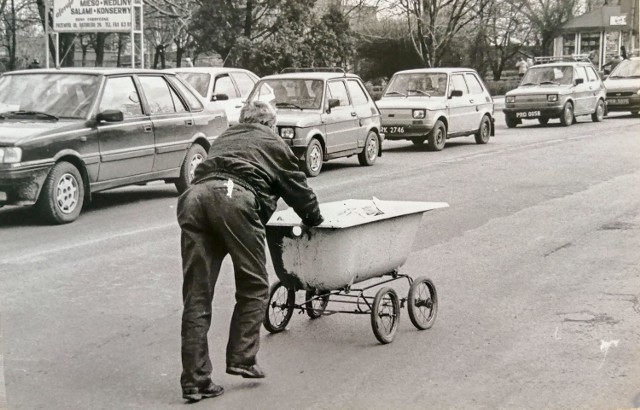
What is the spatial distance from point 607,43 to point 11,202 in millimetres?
33981

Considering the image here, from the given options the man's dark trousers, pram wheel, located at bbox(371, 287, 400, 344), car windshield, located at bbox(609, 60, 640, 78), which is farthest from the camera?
car windshield, located at bbox(609, 60, 640, 78)

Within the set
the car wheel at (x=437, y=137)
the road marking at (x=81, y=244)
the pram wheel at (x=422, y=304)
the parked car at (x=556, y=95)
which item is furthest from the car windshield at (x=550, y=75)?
the pram wheel at (x=422, y=304)

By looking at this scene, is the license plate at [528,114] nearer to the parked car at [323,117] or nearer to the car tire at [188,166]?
the parked car at [323,117]

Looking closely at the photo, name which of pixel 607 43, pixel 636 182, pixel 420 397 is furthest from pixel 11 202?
pixel 607 43

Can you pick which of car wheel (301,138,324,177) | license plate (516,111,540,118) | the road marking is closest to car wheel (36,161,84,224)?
the road marking

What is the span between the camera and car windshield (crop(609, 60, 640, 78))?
2938 centimetres

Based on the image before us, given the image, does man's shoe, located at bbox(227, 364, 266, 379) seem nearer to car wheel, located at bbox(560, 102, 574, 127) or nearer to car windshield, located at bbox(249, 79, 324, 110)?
car windshield, located at bbox(249, 79, 324, 110)

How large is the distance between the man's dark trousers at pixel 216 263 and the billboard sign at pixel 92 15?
580 inches

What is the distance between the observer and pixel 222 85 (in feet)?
60.3

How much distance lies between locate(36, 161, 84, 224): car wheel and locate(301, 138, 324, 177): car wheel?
15.5 ft

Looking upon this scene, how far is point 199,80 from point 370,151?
3402 millimetres

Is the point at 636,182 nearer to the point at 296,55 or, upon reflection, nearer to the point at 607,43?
the point at 296,55

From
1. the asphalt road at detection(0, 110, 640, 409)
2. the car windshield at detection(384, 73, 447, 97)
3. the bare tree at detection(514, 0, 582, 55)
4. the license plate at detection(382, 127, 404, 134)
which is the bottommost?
the asphalt road at detection(0, 110, 640, 409)

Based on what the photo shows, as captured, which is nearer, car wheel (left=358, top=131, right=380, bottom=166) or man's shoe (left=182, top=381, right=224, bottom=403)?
man's shoe (left=182, top=381, right=224, bottom=403)
